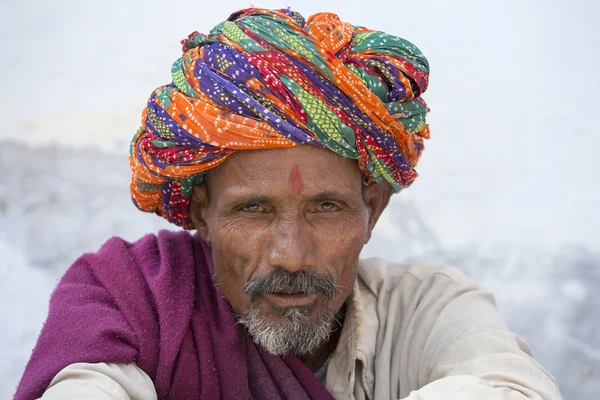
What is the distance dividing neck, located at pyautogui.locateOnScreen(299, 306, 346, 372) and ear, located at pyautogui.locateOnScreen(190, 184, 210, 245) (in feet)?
1.76

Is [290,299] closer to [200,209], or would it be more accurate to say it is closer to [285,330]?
[285,330]

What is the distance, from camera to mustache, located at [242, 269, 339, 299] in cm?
219

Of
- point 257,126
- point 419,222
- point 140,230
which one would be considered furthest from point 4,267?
point 419,222

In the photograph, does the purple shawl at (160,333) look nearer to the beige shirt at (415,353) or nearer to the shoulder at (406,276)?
the beige shirt at (415,353)

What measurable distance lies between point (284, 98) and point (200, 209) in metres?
0.58

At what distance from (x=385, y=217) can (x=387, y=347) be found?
1.40m

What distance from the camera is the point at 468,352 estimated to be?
7.39 feet

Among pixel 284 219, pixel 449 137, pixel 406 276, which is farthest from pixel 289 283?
pixel 449 137

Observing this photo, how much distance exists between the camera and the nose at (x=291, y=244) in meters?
2.16

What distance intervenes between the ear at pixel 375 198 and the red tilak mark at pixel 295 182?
1.11 ft

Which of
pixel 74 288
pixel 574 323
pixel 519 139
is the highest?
pixel 519 139

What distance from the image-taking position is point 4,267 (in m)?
3.36

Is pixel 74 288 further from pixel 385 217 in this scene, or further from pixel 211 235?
pixel 385 217

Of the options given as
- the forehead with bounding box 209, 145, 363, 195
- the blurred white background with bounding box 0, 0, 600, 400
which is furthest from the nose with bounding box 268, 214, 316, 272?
the blurred white background with bounding box 0, 0, 600, 400
